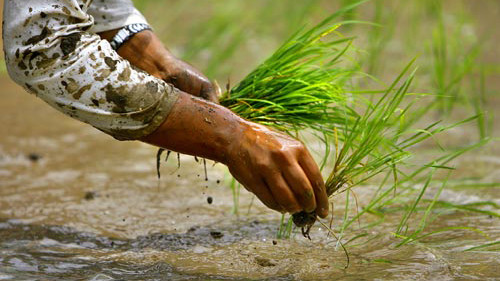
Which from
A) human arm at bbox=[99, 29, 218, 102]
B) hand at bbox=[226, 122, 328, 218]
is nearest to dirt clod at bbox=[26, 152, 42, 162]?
human arm at bbox=[99, 29, 218, 102]

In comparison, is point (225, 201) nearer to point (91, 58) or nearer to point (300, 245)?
point (300, 245)

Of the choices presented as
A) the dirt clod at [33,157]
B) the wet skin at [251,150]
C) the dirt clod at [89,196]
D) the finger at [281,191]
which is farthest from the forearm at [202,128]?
the dirt clod at [33,157]

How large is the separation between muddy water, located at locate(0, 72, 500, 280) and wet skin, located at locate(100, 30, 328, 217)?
0.30m

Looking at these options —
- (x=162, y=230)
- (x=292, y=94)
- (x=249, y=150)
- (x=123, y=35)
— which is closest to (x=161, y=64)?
(x=123, y=35)

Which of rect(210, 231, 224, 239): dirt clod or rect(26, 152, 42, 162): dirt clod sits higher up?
rect(26, 152, 42, 162): dirt clod

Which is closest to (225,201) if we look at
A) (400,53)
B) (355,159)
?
(355,159)

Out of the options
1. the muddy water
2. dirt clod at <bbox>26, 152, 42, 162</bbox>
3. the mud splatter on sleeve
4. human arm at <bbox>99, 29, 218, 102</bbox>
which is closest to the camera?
the mud splatter on sleeve

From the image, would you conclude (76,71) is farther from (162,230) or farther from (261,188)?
(162,230)

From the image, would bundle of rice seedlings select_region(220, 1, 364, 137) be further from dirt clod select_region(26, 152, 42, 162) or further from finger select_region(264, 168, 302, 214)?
dirt clod select_region(26, 152, 42, 162)

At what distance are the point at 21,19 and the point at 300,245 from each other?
110 centimetres

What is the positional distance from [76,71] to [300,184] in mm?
625

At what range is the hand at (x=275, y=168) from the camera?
2.07m

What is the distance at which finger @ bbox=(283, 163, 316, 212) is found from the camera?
6.81ft

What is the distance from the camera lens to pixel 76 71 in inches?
80.9
